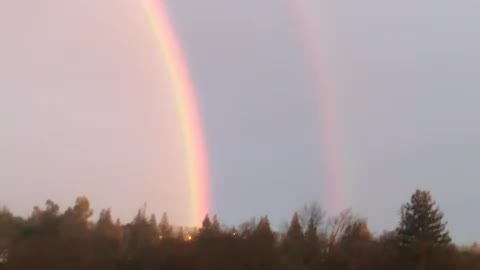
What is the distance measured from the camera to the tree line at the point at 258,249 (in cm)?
4741

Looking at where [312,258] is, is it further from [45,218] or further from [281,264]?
[45,218]

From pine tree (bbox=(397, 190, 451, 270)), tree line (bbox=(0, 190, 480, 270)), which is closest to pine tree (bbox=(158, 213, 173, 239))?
tree line (bbox=(0, 190, 480, 270))

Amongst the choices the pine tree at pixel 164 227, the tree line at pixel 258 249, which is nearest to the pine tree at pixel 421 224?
the tree line at pixel 258 249

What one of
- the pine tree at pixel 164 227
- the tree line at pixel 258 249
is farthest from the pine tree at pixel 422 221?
the pine tree at pixel 164 227

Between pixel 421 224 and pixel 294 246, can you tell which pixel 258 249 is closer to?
pixel 294 246

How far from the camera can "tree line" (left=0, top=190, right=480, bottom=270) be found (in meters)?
47.4

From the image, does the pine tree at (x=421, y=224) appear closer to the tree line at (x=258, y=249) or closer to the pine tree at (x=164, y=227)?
the tree line at (x=258, y=249)

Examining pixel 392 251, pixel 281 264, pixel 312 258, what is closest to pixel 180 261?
pixel 281 264

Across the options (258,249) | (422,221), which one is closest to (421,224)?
(422,221)

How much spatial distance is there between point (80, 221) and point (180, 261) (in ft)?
70.4

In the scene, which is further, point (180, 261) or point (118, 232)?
point (118, 232)

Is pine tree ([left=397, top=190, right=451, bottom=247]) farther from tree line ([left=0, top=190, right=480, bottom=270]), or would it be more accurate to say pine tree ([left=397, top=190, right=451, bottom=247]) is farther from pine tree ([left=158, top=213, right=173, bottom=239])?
pine tree ([left=158, top=213, right=173, bottom=239])

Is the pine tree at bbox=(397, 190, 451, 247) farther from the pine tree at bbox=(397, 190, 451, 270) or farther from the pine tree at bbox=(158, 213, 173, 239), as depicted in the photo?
the pine tree at bbox=(158, 213, 173, 239)

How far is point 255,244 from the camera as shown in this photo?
49094 millimetres
